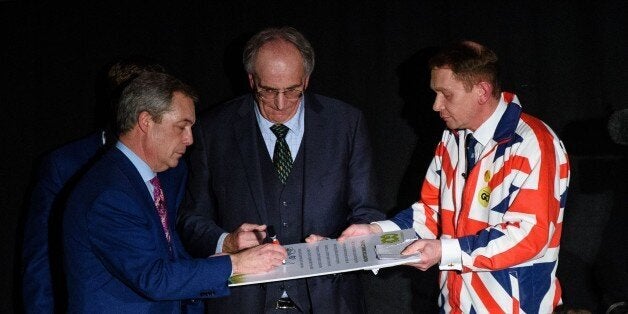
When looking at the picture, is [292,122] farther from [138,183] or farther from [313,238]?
[138,183]

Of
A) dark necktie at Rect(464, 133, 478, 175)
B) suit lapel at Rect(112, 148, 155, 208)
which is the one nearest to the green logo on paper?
dark necktie at Rect(464, 133, 478, 175)

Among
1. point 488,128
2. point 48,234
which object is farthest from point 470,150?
point 48,234

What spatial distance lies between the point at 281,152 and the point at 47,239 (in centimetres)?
95

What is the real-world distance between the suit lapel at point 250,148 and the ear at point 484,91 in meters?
0.84

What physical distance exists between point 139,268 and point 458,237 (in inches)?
42.8

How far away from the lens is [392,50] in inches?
142

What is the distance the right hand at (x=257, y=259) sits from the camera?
7.93 ft

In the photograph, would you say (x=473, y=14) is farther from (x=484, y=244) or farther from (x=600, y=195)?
(x=484, y=244)

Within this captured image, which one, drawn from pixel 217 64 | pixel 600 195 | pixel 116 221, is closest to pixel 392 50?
pixel 217 64

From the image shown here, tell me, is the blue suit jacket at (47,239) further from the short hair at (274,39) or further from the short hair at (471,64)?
the short hair at (471,64)

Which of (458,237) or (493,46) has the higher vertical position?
(493,46)

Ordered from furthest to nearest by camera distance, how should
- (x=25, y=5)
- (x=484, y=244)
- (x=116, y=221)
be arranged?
(x=25, y=5)
(x=484, y=244)
(x=116, y=221)

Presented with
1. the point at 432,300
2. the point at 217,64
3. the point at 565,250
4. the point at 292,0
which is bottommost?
the point at 432,300

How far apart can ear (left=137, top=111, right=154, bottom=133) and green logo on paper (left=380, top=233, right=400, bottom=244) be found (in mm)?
898
